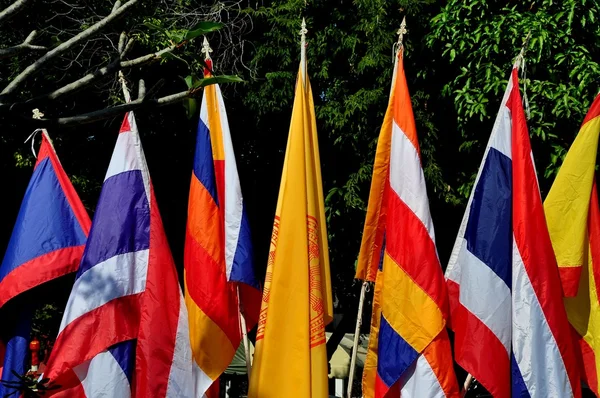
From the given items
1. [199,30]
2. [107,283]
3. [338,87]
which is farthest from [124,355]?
[338,87]

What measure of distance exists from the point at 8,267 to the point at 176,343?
Result: 51.3 inches

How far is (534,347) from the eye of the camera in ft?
17.9

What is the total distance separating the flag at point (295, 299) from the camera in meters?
5.38

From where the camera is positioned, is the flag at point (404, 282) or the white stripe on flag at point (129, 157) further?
the white stripe on flag at point (129, 157)

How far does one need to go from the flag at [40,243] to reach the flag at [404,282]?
6.71 feet

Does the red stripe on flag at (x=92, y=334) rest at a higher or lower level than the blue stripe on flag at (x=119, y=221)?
lower

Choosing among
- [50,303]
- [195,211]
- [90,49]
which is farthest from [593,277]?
[50,303]

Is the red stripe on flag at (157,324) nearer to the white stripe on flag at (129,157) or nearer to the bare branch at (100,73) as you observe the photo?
the white stripe on flag at (129,157)

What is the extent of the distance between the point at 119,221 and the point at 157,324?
2.45 feet

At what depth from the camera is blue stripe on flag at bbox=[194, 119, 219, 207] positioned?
6270 mm

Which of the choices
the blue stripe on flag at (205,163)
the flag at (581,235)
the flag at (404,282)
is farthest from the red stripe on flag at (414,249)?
the blue stripe on flag at (205,163)

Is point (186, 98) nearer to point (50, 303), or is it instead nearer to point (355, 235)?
point (355, 235)

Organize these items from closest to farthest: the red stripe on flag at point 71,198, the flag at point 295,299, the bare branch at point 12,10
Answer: the bare branch at point 12,10, the flag at point 295,299, the red stripe on flag at point 71,198

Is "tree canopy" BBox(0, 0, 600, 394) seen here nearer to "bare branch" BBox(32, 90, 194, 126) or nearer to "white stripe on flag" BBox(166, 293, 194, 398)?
"white stripe on flag" BBox(166, 293, 194, 398)
